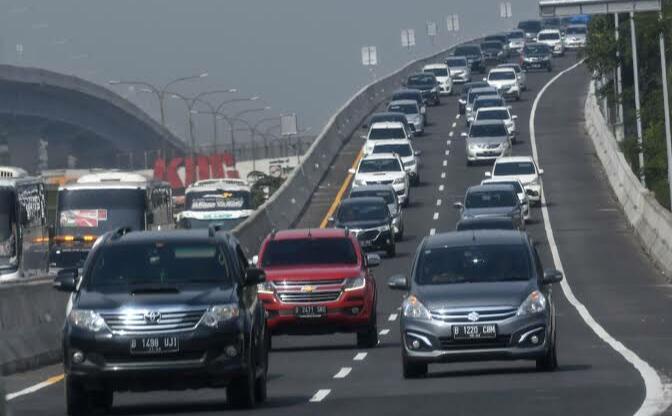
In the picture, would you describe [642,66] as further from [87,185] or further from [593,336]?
[593,336]

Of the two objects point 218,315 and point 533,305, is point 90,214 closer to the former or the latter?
point 533,305

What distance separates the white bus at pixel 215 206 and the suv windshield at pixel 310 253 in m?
28.3

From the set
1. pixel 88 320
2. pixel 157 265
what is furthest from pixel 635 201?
pixel 88 320

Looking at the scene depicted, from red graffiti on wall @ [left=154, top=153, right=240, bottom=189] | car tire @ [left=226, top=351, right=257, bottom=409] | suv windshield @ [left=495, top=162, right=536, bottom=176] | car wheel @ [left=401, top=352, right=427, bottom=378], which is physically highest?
car tire @ [left=226, top=351, right=257, bottom=409]

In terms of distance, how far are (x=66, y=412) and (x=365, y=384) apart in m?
4.29

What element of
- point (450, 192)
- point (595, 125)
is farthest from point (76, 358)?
point (595, 125)

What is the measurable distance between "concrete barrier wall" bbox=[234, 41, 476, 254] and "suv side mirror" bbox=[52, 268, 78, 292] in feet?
106

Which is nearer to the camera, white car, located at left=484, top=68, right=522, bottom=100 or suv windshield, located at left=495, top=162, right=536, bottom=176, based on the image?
suv windshield, located at left=495, top=162, right=536, bottom=176

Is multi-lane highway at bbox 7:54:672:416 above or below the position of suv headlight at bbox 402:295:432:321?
below

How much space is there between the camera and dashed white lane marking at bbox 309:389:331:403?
18916 mm

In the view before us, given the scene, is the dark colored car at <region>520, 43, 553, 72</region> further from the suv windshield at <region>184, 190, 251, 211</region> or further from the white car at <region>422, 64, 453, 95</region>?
the suv windshield at <region>184, 190, 251, 211</region>

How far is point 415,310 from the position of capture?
2116 cm

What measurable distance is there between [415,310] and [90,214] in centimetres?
2649

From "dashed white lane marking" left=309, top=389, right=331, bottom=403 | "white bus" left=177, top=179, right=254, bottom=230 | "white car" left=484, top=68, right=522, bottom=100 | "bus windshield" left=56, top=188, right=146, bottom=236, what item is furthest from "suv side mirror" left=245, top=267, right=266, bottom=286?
"white car" left=484, top=68, right=522, bottom=100
